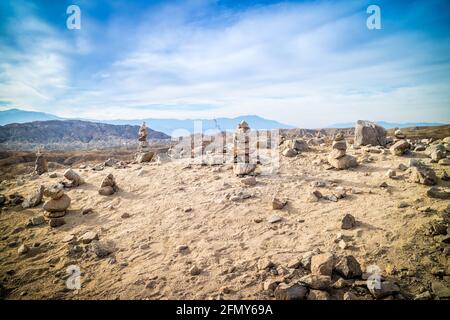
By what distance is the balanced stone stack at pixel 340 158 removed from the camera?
366 inches

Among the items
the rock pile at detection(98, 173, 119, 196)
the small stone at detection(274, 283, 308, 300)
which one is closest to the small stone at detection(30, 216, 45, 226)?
the rock pile at detection(98, 173, 119, 196)

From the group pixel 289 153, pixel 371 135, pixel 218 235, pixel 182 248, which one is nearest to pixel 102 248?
pixel 182 248

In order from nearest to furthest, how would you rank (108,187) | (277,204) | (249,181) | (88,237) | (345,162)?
1. (88,237)
2. (277,204)
3. (249,181)
4. (345,162)
5. (108,187)

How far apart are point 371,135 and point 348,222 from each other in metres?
7.40

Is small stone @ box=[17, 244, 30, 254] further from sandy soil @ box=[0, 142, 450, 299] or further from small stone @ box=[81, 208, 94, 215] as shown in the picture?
small stone @ box=[81, 208, 94, 215]

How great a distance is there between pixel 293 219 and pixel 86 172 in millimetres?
11402

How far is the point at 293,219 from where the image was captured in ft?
22.4

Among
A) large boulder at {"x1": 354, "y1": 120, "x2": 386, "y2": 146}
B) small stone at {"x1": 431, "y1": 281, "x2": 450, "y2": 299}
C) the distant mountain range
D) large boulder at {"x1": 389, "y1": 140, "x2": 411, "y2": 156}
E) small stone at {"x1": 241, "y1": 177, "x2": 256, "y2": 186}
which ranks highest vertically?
the distant mountain range

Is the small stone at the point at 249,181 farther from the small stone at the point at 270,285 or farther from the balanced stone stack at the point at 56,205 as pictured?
the balanced stone stack at the point at 56,205

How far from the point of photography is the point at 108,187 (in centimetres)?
1001

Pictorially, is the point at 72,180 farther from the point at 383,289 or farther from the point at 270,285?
the point at 383,289

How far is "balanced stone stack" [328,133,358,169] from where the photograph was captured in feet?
30.5

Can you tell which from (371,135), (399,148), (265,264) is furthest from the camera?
(371,135)

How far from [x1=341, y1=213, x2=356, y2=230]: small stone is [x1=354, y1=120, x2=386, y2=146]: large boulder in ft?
22.6
